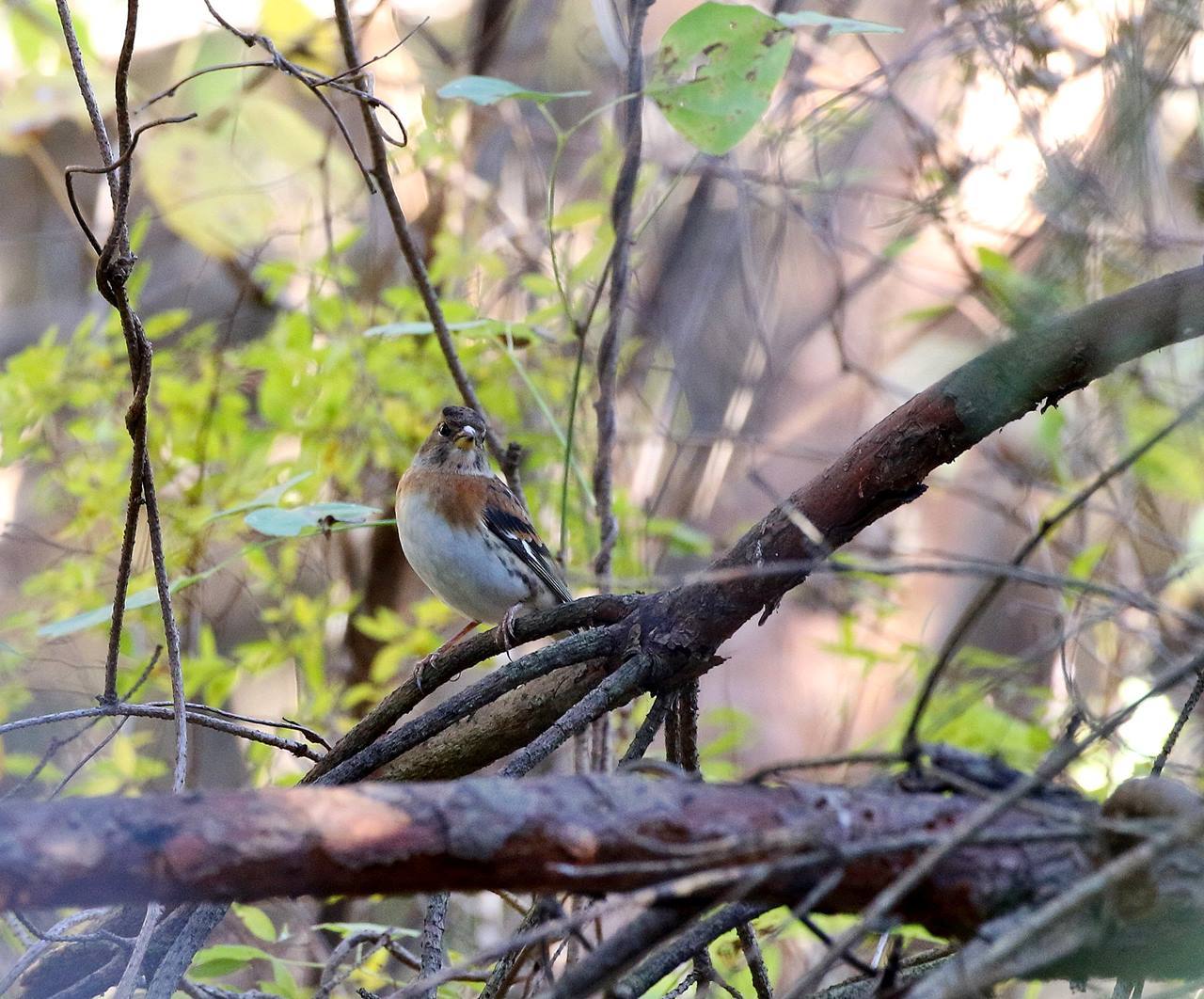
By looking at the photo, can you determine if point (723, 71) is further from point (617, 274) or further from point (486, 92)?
point (617, 274)

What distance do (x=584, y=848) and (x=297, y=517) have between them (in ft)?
5.56

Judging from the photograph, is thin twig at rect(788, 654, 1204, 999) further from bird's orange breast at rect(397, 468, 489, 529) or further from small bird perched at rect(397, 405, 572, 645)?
bird's orange breast at rect(397, 468, 489, 529)

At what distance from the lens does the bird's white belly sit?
4586 millimetres

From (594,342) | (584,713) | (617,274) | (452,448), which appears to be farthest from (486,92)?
(594,342)

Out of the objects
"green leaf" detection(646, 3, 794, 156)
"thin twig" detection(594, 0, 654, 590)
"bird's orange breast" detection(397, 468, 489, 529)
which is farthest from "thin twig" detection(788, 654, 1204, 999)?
"bird's orange breast" detection(397, 468, 489, 529)

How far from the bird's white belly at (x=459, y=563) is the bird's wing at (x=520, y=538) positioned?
2.3 inches

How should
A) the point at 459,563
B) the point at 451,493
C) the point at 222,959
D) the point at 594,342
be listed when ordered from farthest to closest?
the point at 594,342
the point at 451,493
the point at 459,563
the point at 222,959

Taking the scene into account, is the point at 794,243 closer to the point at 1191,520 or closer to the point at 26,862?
the point at 1191,520

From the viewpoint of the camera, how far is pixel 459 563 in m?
4.59

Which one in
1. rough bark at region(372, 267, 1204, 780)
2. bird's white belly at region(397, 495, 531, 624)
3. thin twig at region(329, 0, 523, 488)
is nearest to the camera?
rough bark at region(372, 267, 1204, 780)

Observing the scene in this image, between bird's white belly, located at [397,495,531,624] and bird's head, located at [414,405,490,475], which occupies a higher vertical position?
bird's head, located at [414,405,490,475]

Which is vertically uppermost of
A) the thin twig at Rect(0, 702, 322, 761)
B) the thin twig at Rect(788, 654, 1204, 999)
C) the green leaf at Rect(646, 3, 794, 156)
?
the green leaf at Rect(646, 3, 794, 156)

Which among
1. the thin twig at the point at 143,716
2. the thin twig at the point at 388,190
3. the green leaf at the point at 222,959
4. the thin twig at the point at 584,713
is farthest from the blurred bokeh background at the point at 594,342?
the green leaf at the point at 222,959

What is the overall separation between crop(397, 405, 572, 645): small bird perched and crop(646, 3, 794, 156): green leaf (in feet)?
6.30
